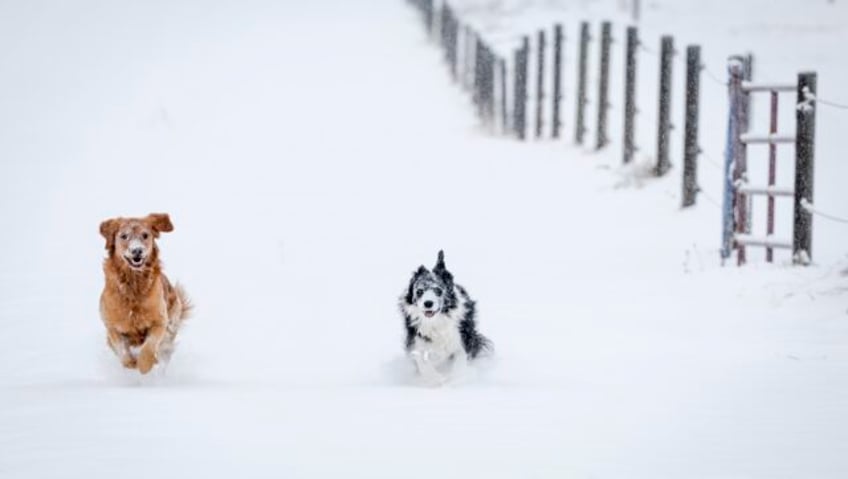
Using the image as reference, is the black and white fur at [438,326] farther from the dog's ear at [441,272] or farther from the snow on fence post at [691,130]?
the snow on fence post at [691,130]

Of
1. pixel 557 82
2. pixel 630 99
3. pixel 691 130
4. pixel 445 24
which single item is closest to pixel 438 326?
pixel 691 130

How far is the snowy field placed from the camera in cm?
489

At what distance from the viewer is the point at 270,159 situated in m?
20.8

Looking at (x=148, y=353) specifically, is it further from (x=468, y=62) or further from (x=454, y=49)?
(x=454, y=49)

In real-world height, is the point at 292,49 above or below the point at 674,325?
above

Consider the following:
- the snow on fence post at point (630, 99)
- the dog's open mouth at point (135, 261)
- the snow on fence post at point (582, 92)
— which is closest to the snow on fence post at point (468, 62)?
the snow on fence post at point (582, 92)

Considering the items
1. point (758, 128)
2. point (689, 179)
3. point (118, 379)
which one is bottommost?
point (118, 379)

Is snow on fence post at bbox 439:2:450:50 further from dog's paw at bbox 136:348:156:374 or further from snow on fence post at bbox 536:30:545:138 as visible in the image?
dog's paw at bbox 136:348:156:374

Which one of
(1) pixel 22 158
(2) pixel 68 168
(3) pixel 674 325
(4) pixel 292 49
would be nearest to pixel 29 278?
(3) pixel 674 325

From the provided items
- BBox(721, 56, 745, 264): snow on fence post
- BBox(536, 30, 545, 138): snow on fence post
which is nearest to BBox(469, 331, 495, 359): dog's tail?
BBox(721, 56, 745, 264): snow on fence post

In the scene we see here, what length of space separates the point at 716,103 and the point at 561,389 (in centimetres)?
1833

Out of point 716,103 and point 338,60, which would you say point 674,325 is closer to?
point 716,103

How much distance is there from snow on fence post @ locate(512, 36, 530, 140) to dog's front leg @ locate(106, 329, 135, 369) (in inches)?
642

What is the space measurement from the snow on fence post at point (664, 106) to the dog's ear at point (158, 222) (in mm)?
7897
